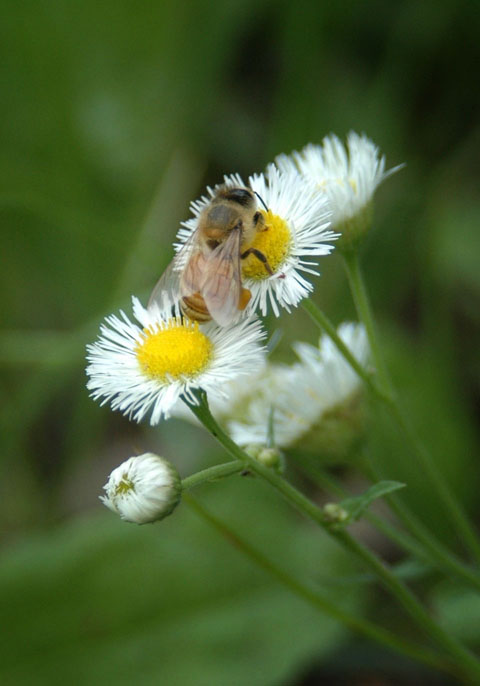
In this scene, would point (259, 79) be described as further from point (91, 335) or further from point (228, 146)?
point (91, 335)

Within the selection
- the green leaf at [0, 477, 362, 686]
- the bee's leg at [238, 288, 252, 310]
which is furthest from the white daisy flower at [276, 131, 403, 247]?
the green leaf at [0, 477, 362, 686]

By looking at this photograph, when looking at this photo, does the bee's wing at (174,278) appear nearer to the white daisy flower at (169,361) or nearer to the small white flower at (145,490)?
the white daisy flower at (169,361)

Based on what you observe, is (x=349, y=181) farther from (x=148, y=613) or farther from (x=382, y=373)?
(x=148, y=613)

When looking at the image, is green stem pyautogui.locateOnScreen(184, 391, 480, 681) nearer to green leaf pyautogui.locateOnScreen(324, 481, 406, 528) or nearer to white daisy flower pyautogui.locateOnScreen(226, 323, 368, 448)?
green leaf pyautogui.locateOnScreen(324, 481, 406, 528)

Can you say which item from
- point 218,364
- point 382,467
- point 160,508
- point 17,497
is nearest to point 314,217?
point 218,364

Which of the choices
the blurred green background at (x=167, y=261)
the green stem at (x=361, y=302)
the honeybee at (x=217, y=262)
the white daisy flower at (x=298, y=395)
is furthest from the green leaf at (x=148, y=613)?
the honeybee at (x=217, y=262)

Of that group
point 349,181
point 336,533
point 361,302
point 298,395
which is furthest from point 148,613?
point 349,181

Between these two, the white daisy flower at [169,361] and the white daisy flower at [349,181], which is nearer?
the white daisy flower at [169,361]
